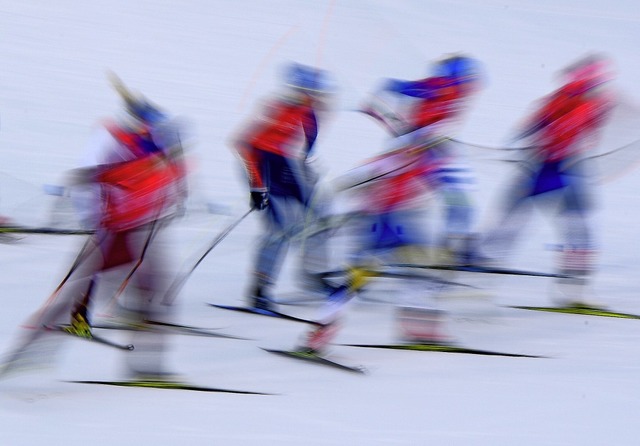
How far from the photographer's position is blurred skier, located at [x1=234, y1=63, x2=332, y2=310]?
5.95 metres

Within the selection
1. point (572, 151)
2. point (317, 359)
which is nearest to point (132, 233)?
point (317, 359)

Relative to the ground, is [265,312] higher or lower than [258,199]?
lower

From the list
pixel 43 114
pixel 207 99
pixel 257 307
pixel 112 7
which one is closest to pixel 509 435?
pixel 257 307

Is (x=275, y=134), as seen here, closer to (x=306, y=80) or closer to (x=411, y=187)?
(x=306, y=80)

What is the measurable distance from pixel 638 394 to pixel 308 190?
75.0 inches

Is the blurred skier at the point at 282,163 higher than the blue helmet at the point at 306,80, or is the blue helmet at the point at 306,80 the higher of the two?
the blue helmet at the point at 306,80

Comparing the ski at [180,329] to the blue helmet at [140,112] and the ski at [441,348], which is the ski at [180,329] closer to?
the ski at [441,348]

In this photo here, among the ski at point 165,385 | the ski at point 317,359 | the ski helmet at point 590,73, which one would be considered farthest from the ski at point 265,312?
the ski helmet at point 590,73

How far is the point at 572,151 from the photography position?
6.19 metres

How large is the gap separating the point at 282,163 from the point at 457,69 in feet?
2.92

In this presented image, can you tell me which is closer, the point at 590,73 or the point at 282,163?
the point at 282,163

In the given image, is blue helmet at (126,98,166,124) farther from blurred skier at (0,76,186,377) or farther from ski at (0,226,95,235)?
ski at (0,226,95,235)

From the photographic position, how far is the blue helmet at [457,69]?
19.7ft

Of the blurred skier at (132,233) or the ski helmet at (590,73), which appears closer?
the blurred skier at (132,233)
